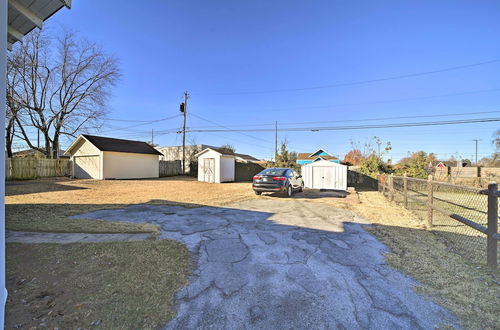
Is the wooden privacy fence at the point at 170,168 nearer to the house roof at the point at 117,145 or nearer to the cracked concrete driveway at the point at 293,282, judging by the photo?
the house roof at the point at 117,145

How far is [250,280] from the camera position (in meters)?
2.78

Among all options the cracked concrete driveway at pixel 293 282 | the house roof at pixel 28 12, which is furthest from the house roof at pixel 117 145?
the cracked concrete driveway at pixel 293 282

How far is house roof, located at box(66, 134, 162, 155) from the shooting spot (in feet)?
62.4

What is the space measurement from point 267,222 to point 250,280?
9.32 ft

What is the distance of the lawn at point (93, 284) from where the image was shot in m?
2.04

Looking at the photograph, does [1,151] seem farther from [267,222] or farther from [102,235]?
[267,222]

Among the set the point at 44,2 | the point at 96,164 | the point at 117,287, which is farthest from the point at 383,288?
the point at 96,164

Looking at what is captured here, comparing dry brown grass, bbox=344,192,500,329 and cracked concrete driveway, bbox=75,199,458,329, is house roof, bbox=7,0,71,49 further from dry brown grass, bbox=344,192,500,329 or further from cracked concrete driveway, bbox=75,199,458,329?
dry brown grass, bbox=344,192,500,329

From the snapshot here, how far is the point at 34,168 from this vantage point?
17.6m

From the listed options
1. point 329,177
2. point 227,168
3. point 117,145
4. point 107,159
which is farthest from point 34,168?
point 329,177

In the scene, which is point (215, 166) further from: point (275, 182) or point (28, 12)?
point (28, 12)

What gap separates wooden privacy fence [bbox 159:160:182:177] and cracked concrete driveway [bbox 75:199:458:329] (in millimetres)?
21113

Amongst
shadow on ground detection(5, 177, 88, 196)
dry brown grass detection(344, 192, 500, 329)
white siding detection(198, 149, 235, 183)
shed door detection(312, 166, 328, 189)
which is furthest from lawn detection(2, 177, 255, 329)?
white siding detection(198, 149, 235, 183)

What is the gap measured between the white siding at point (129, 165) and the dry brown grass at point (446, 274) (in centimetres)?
2017
